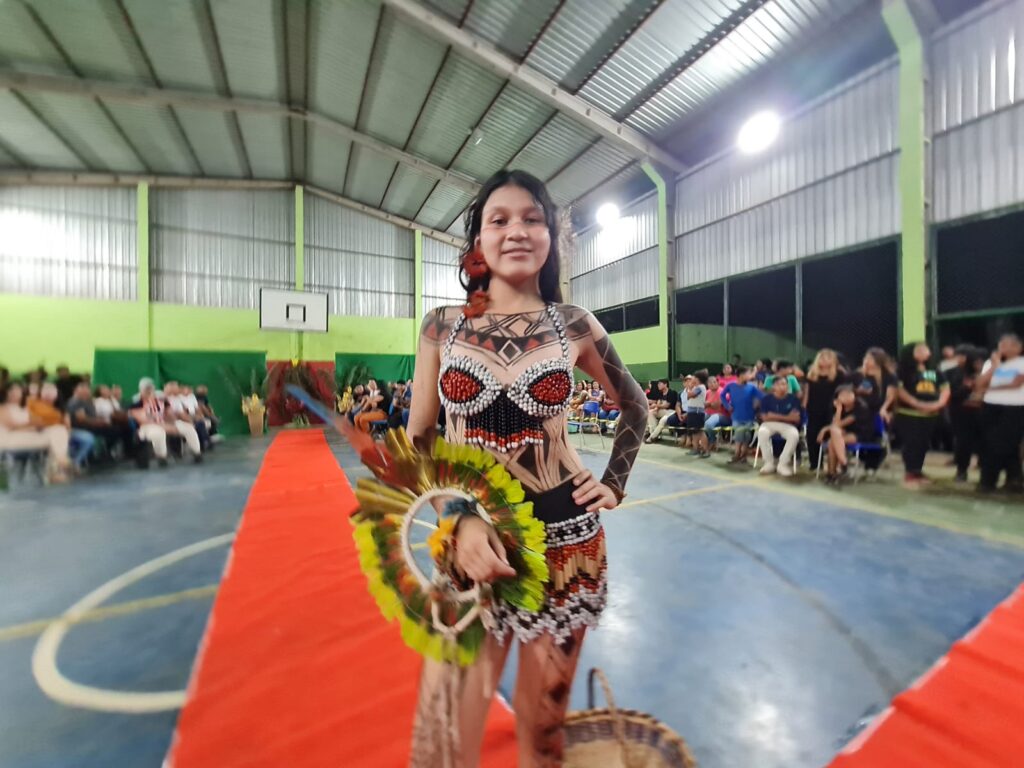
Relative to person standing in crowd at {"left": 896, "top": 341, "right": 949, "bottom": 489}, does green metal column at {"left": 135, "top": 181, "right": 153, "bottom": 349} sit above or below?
above

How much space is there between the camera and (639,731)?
1369 millimetres

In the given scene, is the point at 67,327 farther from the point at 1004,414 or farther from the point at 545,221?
the point at 1004,414

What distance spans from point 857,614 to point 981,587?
93cm

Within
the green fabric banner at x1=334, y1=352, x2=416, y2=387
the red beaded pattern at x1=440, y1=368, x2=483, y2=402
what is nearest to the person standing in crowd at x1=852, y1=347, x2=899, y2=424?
the red beaded pattern at x1=440, y1=368, x2=483, y2=402

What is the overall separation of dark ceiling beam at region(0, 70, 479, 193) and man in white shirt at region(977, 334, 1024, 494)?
791cm

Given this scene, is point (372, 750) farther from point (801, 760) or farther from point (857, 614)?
point (857, 614)

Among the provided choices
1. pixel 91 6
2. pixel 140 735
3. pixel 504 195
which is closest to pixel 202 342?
pixel 91 6

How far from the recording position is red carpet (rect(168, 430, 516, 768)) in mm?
1442

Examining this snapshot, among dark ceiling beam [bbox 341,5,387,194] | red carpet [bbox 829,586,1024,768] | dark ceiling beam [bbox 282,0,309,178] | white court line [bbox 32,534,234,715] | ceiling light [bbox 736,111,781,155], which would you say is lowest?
white court line [bbox 32,534,234,715]

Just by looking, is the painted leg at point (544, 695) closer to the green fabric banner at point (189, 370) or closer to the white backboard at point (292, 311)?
the green fabric banner at point (189, 370)

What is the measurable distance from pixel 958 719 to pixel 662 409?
729 cm

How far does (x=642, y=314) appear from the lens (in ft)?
38.4

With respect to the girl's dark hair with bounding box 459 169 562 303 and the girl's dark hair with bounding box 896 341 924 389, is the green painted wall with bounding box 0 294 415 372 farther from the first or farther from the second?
the girl's dark hair with bounding box 896 341 924 389

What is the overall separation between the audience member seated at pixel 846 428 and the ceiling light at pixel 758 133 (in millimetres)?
5989
